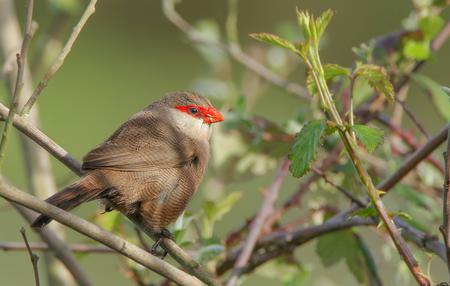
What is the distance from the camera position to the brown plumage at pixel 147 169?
132 inches

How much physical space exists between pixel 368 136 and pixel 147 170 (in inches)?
54.1

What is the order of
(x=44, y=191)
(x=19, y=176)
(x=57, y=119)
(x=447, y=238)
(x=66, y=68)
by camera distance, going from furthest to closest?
(x=66, y=68)
(x=57, y=119)
(x=19, y=176)
(x=44, y=191)
(x=447, y=238)

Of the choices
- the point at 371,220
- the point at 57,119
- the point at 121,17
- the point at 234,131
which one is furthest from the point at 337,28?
the point at 371,220

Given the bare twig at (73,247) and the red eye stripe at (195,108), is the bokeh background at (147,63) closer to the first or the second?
the red eye stripe at (195,108)

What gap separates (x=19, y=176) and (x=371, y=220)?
694 cm

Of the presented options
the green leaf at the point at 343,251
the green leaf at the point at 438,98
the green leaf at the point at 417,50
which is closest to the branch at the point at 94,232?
the green leaf at the point at 343,251

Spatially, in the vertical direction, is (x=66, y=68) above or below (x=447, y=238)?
above

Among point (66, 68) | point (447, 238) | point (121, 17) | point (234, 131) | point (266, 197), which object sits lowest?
point (447, 238)

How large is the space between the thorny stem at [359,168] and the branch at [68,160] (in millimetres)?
558

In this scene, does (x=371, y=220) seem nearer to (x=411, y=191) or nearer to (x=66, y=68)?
(x=411, y=191)

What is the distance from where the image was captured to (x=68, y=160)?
115 inches

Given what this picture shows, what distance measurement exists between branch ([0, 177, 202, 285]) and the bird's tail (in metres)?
0.55

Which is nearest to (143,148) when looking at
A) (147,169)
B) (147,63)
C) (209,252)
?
(147,169)

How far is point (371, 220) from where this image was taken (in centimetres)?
293
